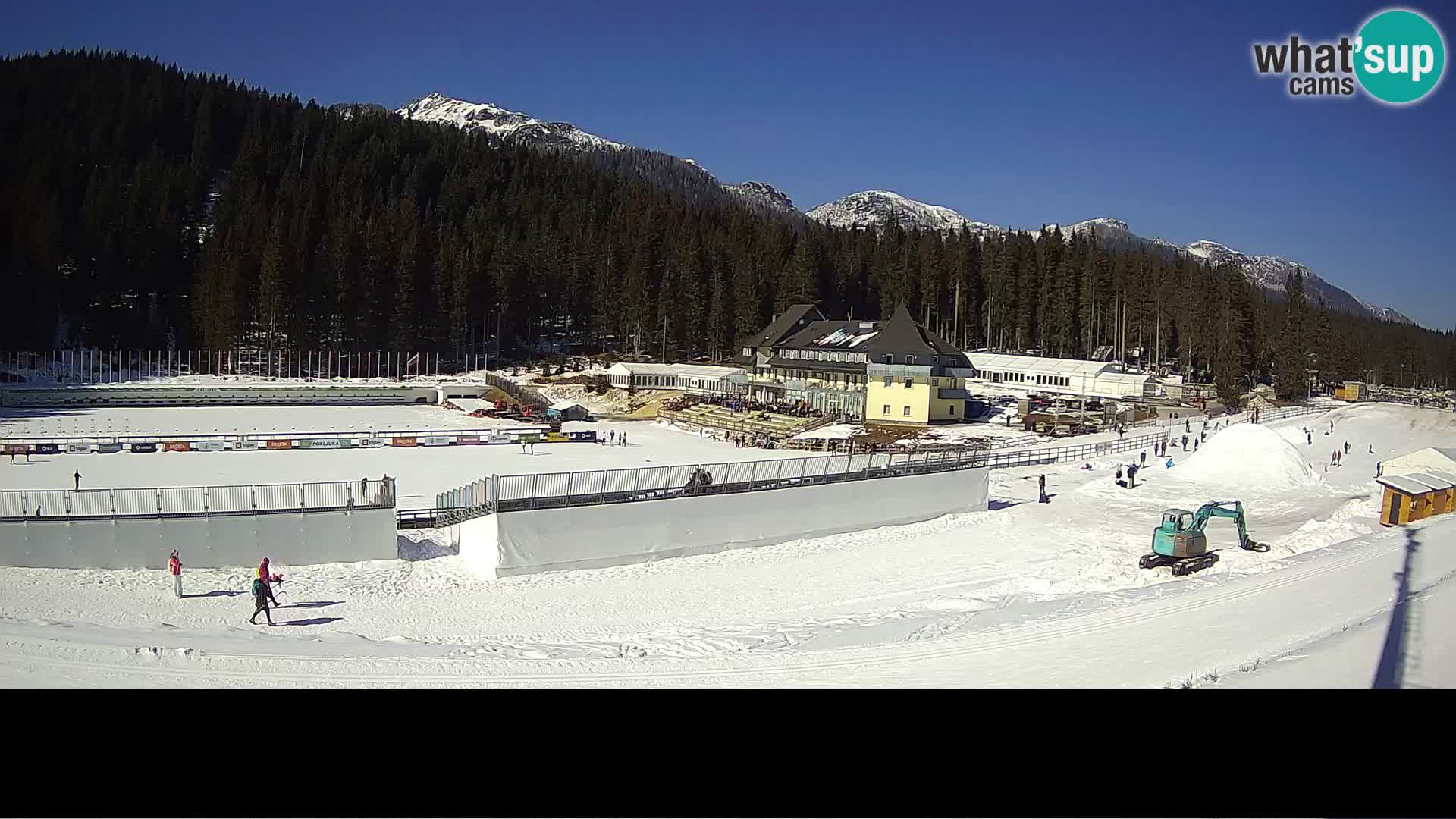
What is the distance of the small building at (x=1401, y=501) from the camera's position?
81.8ft

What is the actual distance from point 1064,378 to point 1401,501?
120 ft

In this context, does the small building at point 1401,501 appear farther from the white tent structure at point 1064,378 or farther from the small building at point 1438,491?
the white tent structure at point 1064,378

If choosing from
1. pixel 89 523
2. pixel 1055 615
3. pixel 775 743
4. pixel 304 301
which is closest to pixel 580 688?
pixel 775 743

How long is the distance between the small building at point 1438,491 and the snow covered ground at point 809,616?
0.93 meters

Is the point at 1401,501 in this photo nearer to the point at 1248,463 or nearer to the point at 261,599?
the point at 1248,463

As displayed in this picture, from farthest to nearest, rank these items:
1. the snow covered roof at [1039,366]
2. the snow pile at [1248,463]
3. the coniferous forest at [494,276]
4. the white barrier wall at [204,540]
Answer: the coniferous forest at [494,276] < the snow covered roof at [1039,366] < the snow pile at [1248,463] < the white barrier wall at [204,540]

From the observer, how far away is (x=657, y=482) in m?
22.8

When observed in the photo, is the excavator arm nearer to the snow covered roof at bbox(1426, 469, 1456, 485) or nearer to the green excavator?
the green excavator

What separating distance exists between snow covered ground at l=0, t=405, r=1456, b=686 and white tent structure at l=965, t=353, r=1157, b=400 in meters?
33.1

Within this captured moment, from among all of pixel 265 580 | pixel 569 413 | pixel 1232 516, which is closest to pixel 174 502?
pixel 265 580

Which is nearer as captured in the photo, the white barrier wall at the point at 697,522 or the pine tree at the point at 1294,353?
the white barrier wall at the point at 697,522

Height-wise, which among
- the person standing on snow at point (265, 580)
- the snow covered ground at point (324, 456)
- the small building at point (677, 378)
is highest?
the small building at point (677, 378)

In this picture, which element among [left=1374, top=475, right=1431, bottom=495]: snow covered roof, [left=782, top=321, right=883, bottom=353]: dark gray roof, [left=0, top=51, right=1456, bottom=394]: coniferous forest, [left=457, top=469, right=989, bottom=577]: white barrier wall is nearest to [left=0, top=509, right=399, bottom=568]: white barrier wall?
[left=457, top=469, right=989, bottom=577]: white barrier wall

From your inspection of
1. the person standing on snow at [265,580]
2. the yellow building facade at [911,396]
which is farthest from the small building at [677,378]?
the person standing on snow at [265,580]
